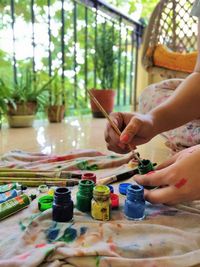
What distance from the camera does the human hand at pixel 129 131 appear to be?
0.70 metres

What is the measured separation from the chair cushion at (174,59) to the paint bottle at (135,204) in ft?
3.71

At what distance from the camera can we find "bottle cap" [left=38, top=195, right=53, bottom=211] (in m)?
0.59

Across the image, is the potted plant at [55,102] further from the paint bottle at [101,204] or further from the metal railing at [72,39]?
the paint bottle at [101,204]

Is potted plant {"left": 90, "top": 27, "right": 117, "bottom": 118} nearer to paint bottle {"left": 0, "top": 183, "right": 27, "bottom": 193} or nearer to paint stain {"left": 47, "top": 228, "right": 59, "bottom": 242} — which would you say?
paint bottle {"left": 0, "top": 183, "right": 27, "bottom": 193}

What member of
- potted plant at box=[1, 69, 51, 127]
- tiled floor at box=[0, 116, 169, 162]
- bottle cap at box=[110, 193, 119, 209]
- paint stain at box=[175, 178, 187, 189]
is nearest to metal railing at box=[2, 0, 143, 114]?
potted plant at box=[1, 69, 51, 127]

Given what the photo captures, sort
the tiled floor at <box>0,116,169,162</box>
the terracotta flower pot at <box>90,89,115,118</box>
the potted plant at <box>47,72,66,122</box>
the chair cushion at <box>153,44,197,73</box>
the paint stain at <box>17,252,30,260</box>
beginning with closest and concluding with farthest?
the paint stain at <box>17,252,30,260</box>
the tiled floor at <box>0,116,169,162</box>
the chair cushion at <box>153,44,197,73</box>
the potted plant at <box>47,72,66,122</box>
the terracotta flower pot at <box>90,89,115,118</box>

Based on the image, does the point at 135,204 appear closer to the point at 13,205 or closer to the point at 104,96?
the point at 13,205

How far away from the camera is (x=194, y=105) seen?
871 mm

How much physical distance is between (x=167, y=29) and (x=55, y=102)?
87cm

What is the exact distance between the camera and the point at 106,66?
2.60 m

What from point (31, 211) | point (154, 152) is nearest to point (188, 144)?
point (154, 152)

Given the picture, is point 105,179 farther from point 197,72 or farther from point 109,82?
point 109,82

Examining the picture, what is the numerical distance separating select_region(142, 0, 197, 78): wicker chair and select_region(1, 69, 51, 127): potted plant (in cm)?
69

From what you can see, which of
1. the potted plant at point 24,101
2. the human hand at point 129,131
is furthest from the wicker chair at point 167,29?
the human hand at point 129,131
